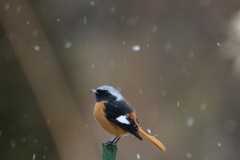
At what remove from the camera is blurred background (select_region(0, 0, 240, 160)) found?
5.57 metres

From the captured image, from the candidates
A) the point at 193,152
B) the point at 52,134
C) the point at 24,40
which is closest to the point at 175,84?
the point at 193,152

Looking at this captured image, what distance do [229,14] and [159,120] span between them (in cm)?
219

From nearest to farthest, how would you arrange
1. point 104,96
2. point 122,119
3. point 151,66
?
point 122,119
point 104,96
point 151,66

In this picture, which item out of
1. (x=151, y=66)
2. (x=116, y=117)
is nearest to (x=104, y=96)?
(x=116, y=117)

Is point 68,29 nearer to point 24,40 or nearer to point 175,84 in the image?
point 24,40

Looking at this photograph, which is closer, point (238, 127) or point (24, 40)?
point (24, 40)

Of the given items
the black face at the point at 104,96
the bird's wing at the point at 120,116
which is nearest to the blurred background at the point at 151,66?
the black face at the point at 104,96

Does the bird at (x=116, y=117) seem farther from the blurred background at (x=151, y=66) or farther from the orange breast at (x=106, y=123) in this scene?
the blurred background at (x=151, y=66)

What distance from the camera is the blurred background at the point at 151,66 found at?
5570mm

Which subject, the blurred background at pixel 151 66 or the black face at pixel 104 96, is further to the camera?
the blurred background at pixel 151 66

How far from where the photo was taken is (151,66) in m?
5.91

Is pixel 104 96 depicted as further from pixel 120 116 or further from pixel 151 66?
pixel 151 66

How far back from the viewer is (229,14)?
591 cm

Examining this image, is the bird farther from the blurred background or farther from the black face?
the blurred background
